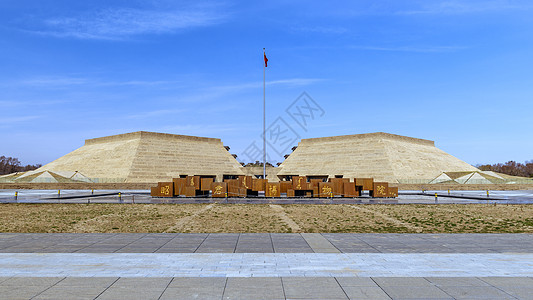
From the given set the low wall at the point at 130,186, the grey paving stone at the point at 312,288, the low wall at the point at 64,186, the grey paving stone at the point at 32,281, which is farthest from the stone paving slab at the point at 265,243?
the low wall at the point at 130,186

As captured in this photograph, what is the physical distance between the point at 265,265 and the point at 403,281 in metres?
3.01

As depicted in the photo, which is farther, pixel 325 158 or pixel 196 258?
pixel 325 158

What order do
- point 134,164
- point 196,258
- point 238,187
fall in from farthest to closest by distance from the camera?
point 134,164 < point 238,187 < point 196,258

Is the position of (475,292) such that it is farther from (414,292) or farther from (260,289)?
(260,289)

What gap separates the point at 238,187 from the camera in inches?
1400

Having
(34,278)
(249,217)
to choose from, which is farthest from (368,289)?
(249,217)

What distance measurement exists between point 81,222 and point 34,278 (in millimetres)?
9439

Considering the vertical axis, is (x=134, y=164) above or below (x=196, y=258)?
above

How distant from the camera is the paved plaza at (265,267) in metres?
6.49

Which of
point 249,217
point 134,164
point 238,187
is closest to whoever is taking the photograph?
point 249,217

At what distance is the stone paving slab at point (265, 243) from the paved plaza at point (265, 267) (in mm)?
30

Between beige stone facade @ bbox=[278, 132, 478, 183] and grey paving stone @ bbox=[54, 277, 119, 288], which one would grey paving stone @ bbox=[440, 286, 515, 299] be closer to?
grey paving stone @ bbox=[54, 277, 119, 288]

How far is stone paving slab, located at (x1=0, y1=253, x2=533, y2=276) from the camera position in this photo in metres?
7.68

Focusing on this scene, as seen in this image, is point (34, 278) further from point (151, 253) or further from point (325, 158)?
point (325, 158)
